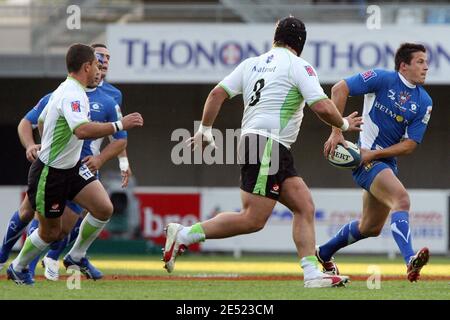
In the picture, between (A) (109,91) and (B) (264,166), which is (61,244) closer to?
(A) (109,91)

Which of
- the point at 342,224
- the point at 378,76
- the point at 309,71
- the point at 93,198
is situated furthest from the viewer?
the point at 342,224

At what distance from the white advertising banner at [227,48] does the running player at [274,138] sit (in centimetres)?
1229

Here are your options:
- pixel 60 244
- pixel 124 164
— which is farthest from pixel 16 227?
pixel 124 164

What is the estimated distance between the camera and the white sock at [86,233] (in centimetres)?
1033

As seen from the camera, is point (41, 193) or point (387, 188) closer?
point (41, 193)

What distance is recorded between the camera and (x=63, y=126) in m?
9.20

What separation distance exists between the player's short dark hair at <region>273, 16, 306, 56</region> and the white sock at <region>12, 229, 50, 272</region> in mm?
2730

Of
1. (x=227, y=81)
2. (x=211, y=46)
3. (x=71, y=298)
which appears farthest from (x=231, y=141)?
(x=211, y=46)

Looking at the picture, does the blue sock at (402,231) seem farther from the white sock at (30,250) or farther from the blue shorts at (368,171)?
the white sock at (30,250)

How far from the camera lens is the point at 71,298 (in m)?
7.84

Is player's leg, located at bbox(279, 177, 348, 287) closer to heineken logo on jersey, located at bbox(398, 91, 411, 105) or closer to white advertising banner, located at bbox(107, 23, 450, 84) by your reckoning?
heineken logo on jersey, located at bbox(398, 91, 411, 105)

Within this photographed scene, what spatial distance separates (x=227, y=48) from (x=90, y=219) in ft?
38.4

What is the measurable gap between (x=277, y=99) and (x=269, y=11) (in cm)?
1344
